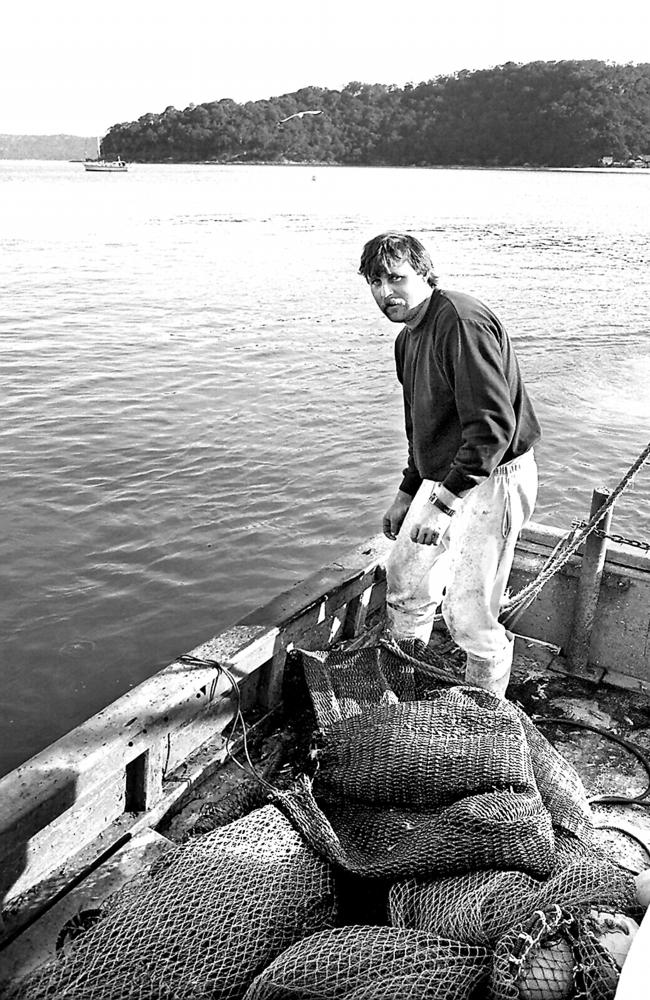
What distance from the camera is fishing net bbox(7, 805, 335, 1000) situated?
2.55 m

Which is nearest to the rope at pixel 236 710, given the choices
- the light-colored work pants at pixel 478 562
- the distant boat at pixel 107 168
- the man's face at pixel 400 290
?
the light-colored work pants at pixel 478 562

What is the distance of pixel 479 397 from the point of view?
11.9ft

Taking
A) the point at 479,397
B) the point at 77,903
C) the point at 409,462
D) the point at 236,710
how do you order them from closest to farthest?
the point at 77,903 → the point at 479,397 → the point at 236,710 → the point at 409,462

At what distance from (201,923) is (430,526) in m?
1.92

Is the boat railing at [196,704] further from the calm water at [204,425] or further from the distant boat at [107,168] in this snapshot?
the distant boat at [107,168]

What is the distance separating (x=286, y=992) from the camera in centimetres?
242

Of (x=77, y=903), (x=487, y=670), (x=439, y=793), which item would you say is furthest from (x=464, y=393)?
(x=77, y=903)

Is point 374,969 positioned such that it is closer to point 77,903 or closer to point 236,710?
point 77,903

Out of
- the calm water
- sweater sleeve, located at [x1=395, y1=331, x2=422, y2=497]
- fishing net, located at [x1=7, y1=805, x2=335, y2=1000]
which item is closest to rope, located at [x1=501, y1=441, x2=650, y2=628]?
sweater sleeve, located at [x1=395, y1=331, x2=422, y2=497]

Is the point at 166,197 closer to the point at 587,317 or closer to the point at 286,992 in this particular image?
the point at 587,317

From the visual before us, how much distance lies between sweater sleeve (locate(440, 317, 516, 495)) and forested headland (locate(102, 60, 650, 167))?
10968 centimetres

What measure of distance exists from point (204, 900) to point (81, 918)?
1.87 feet

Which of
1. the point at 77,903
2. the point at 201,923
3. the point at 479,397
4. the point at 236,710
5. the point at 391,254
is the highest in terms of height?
the point at 391,254

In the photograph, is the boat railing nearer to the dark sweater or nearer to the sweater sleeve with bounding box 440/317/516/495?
the dark sweater
